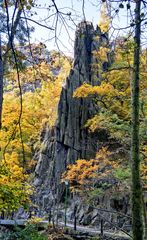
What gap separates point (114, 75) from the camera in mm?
16828

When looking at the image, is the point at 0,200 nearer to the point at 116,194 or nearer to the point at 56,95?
the point at 116,194

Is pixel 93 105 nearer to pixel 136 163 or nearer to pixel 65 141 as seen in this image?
pixel 65 141

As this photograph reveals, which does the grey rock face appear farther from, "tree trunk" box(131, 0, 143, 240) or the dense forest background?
"tree trunk" box(131, 0, 143, 240)

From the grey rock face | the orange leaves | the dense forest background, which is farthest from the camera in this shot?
the grey rock face

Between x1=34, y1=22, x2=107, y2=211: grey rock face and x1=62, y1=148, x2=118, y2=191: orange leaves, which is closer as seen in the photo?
x1=62, y1=148, x2=118, y2=191: orange leaves

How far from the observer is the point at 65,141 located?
18.9 metres

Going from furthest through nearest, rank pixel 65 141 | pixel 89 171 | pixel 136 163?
1. pixel 65 141
2. pixel 89 171
3. pixel 136 163

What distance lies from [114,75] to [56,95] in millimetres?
5501

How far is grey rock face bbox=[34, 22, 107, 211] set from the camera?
1820 centimetres

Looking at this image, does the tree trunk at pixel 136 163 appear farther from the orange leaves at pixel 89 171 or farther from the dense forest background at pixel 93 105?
the orange leaves at pixel 89 171

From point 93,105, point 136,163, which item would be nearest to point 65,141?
point 93,105

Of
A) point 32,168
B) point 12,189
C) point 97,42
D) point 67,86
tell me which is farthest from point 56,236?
point 97,42

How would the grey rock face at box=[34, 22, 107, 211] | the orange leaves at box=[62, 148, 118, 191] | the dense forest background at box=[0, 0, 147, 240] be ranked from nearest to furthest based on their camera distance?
the dense forest background at box=[0, 0, 147, 240] < the orange leaves at box=[62, 148, 118, 191] < the grey rock face at box=[34, 22, 107, 211]

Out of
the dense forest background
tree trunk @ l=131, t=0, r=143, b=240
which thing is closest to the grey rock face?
the dense forest background
